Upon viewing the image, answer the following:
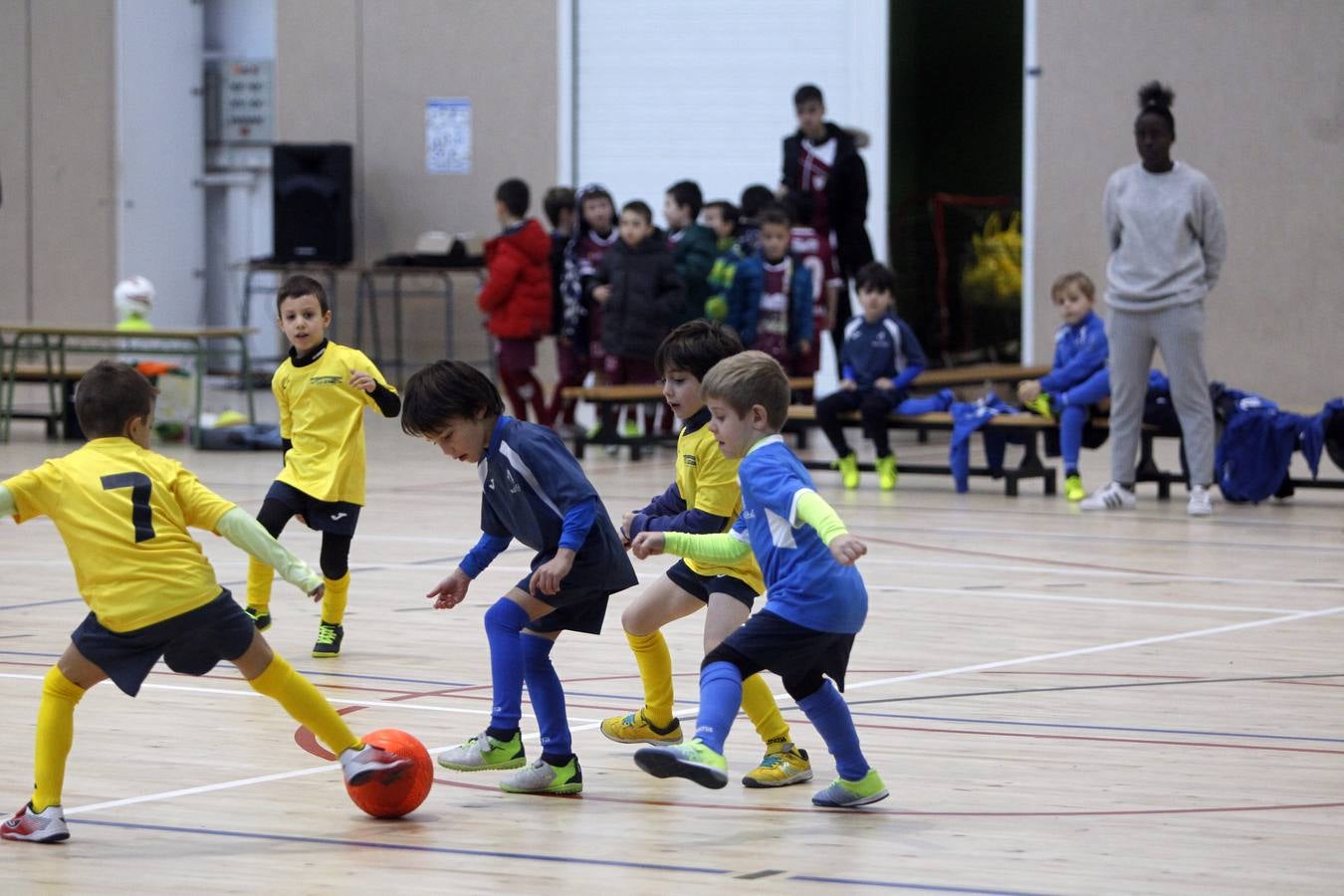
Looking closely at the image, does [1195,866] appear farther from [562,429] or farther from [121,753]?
[562,429]

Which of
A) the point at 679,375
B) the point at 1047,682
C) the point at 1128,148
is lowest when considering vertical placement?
the point at 1047,682

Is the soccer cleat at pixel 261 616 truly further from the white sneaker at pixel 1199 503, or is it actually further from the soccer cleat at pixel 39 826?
the white sneaker at pixel 1199 503

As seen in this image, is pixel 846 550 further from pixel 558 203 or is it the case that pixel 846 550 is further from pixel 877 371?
pixel 558 203

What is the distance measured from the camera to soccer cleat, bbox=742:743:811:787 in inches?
188

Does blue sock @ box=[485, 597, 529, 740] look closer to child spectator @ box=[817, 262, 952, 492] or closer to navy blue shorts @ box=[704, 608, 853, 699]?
navy blue shorts @ box=[704, 608, 853, 699]

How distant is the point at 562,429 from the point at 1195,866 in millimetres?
11679

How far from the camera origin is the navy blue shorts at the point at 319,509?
22.2 ft

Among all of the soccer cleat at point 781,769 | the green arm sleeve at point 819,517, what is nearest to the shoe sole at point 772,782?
the soccer cleat at point 781,769

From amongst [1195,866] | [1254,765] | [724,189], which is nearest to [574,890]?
[1195,866]

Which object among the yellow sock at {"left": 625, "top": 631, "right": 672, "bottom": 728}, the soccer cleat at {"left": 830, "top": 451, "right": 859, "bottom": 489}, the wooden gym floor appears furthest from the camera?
the soccer cleat at {"left": 830, "top": 451, "right": 859, "bottom": 489}

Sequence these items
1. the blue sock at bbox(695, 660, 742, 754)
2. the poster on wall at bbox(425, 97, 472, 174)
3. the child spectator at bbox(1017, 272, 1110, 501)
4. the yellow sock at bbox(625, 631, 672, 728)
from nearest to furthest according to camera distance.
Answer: the blue sock at bbox(695, 660, 742, 754) < the yellow sock at bbox(625, 631, 672, 728) < the child spectator at bbox(1017, 272, 1110, 501) < the poster on wall at bbox(425, 97, 472, 174)

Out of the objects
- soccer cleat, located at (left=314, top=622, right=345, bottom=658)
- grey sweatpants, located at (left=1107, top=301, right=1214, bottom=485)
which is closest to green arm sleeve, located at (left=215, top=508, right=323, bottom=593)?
soccer cleat, located at (left=314, top=622, right=345, bottom=658)

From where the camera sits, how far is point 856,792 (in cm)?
451

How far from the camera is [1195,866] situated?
3.99 metres
